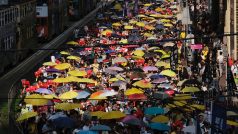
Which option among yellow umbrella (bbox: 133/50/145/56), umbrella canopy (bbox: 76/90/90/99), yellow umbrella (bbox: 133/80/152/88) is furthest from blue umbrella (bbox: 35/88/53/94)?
yellow umbrella (bbox: 133/50/145/56)

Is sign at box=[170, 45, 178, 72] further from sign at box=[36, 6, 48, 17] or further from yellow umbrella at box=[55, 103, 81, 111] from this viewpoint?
sign at box=[36, 6, 48, 17]

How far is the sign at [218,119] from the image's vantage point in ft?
53.7

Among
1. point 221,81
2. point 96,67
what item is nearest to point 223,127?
point 221,81

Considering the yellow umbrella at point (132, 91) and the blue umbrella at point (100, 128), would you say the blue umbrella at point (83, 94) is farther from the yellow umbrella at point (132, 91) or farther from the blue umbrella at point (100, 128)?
the blue umbrella at point (100, 128)

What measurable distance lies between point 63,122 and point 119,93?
5866mm

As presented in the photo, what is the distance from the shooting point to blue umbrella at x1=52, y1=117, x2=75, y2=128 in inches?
917

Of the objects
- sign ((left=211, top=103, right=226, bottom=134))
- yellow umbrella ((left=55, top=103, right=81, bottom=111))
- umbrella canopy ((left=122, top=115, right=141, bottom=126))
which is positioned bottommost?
umbrella canopy ((left=122, top=115, right=141, bottom=126))

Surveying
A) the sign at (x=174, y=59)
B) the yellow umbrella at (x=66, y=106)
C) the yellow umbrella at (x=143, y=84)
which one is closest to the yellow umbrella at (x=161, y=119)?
the yellow umbrella at (x=66, y=106)

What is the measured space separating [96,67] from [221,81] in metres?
10.1

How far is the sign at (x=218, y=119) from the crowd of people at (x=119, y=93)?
228cm

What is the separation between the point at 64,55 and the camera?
4216 centimetres

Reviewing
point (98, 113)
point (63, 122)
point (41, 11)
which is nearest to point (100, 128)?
point (63, 122)

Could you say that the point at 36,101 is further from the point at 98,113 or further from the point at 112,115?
the point at 112,115

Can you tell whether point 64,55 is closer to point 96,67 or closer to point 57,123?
point 96,67
